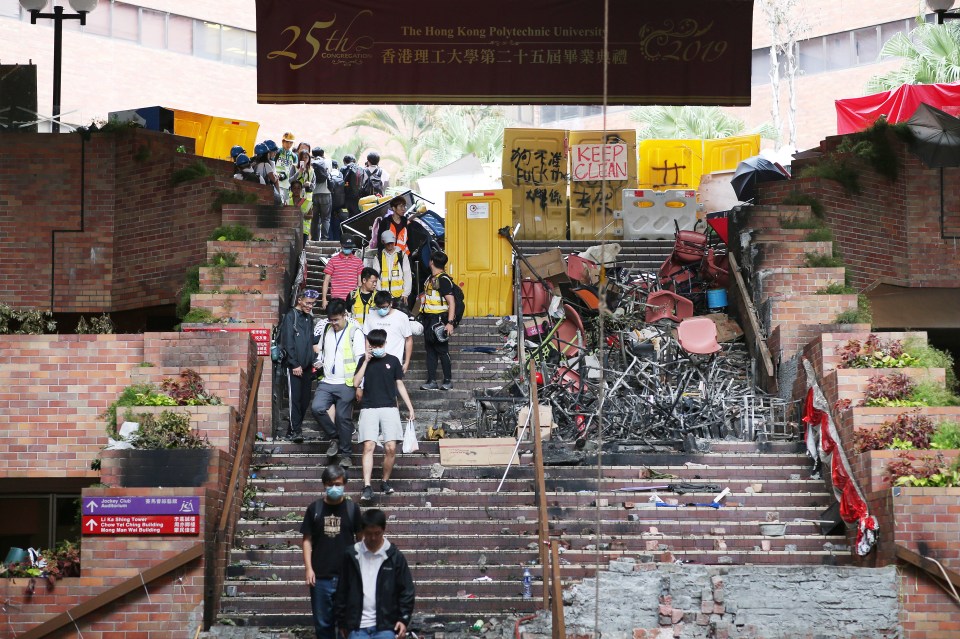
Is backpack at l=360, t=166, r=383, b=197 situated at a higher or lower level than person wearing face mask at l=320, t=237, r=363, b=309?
higher

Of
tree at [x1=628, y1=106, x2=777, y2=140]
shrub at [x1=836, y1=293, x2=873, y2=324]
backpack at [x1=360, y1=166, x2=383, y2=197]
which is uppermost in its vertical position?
tree at [x1=628, y1=106, x2=777, y2=140]

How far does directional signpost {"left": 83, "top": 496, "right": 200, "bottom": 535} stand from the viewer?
43.9ft

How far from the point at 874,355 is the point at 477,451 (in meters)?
4.29

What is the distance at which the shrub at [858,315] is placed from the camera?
1719cm

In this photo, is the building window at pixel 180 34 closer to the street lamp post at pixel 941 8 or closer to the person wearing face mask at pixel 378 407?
the street lamp post at pixel 941 8

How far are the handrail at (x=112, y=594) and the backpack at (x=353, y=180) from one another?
40.6 feet

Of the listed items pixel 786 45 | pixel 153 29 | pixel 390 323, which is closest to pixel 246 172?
pixel 390 323

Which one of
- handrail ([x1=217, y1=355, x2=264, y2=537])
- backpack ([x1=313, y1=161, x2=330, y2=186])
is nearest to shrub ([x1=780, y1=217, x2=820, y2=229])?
handrail ([x1=217, y1=355, x2=264, y2=537])

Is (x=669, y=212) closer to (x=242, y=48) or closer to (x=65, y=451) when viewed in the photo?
(x=65, y=451)

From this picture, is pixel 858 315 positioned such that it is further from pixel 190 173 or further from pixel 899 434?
pixel 190 173

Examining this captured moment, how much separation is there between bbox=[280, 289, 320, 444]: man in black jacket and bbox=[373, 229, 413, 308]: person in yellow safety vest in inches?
88.6

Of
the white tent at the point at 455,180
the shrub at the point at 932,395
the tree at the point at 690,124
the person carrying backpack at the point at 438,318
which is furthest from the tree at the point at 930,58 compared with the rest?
the shrub at the point at 932,395

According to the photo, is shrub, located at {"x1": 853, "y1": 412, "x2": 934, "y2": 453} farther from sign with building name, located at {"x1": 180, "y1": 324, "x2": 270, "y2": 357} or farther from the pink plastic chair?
sign with building name, located at {"x1": 180, "y1": 324, "x2": 270, "y2": 357}

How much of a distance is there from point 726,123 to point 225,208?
32831mm
